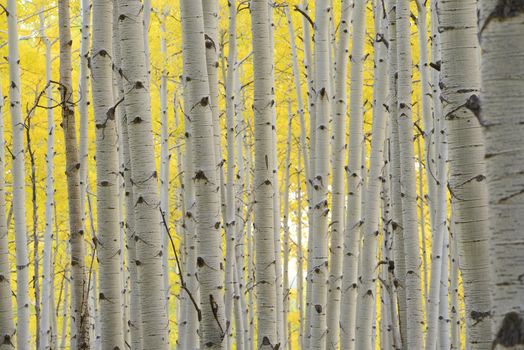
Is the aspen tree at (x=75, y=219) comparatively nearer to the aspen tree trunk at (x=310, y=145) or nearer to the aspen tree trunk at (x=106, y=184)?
the aspen tree trunk at (x=106, y=184)

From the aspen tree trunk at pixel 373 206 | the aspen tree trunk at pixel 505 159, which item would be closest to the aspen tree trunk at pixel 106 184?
the aspen tree trunk at pixel 373 206

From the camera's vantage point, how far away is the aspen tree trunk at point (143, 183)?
3.18 m

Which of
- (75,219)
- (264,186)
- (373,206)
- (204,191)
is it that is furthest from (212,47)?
(373,206)

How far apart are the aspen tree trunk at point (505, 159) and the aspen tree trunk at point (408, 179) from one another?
2654 mm

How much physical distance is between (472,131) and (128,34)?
1.61m

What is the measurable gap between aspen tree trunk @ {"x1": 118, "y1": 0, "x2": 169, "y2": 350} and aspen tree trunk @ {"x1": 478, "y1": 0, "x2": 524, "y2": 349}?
1949 mm

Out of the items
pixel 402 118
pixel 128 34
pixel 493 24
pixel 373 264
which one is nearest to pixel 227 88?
pixel 373 264

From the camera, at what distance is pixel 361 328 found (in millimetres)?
5172

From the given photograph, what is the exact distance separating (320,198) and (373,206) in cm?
35

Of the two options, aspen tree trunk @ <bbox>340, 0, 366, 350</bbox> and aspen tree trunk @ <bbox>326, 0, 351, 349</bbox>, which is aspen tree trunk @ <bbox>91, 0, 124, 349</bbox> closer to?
aspen tree trunk @ <bbox>326, 0, 351, 349</bbox>

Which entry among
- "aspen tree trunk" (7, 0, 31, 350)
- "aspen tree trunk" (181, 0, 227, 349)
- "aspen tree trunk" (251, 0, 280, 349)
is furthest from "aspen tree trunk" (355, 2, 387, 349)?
"aspen tree trunk" (7, 0, 31, 350)

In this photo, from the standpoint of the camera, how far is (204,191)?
3.22 metres

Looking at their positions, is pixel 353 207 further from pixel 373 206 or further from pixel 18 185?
pixel 18 185

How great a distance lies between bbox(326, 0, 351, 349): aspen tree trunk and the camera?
5.23 metres
